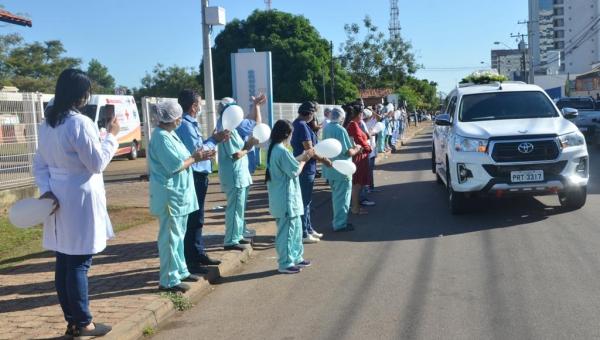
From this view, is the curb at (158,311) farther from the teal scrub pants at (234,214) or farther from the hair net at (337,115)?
the hair net at (337,115)

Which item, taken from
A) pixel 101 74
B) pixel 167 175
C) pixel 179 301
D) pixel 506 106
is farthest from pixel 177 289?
pixel 101 74

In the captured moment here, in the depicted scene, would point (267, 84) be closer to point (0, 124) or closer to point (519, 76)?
point (0, 124)

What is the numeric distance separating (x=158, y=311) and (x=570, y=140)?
6683 mm

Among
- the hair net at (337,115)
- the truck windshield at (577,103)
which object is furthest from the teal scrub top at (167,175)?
the truck windshield at (577,103)

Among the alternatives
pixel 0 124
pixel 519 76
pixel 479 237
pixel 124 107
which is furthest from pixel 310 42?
pixel 519 76

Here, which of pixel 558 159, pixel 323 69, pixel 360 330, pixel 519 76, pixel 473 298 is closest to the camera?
pixel 360 330

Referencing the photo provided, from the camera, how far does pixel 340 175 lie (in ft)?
29.3

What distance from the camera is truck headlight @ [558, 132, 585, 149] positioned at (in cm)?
917

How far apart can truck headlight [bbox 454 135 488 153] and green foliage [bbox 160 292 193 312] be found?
17.1ft

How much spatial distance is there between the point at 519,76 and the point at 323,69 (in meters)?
51.7

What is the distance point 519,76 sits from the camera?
3445 inches

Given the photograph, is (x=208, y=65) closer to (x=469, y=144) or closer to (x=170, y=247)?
(x=469, y=144)

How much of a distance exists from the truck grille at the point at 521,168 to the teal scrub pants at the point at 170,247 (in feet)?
16.4

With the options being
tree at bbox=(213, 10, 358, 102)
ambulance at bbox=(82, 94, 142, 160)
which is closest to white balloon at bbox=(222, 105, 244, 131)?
ambulance at bbox=(82, 94, 142, 160)
